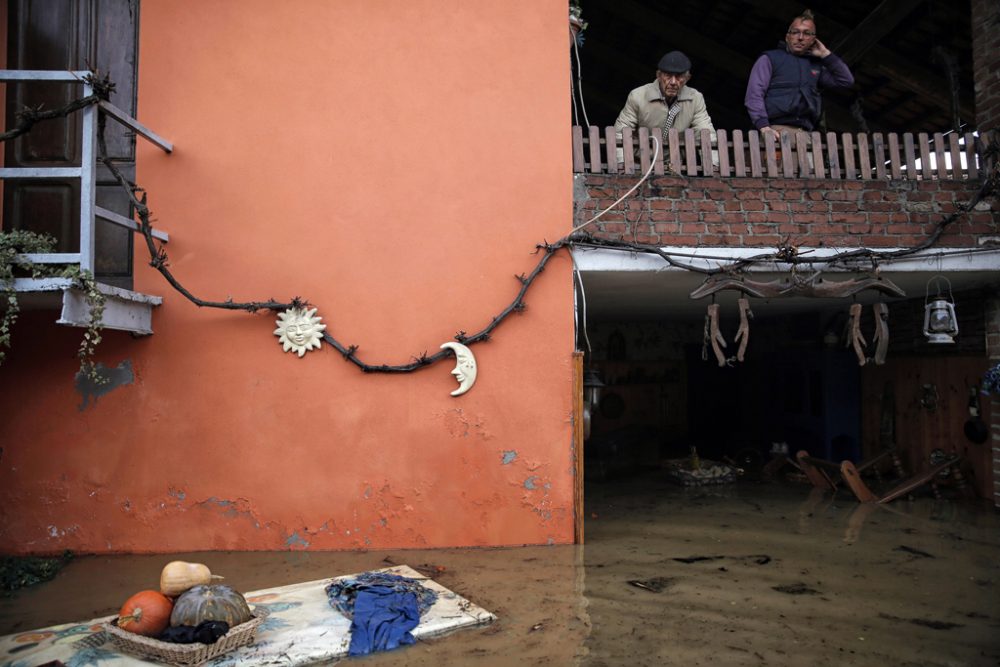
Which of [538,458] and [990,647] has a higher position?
[538,458]

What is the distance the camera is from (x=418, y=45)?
17.5 ft

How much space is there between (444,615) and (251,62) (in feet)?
14.2

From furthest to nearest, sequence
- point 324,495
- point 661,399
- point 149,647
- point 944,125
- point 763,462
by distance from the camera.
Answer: point 661,399
point 763,462
point 944,125
point 324,495
point 149,647

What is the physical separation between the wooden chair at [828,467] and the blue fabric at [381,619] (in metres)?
5.34

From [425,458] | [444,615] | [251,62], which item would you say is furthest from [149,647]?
[251,62]

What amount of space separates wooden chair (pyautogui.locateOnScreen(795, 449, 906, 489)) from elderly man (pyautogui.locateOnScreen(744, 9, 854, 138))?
3725mm

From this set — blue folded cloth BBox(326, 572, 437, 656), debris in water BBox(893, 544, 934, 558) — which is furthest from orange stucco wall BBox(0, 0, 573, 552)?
debris in water BBox(893, 544, 934, 558)

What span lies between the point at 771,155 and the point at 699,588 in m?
3.39

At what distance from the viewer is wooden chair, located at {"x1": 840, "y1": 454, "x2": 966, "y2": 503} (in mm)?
6626

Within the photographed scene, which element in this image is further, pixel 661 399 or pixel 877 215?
pixel 661 399

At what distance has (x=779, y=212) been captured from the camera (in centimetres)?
534

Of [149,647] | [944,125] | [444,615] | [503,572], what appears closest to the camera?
[149,647]

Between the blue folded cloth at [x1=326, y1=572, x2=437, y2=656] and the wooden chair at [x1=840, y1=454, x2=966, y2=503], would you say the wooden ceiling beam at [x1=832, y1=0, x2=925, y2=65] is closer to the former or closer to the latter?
the wooden chair at [x1=840, y1=454, x2=966, y2=503]

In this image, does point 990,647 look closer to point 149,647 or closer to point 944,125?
point 149,647
